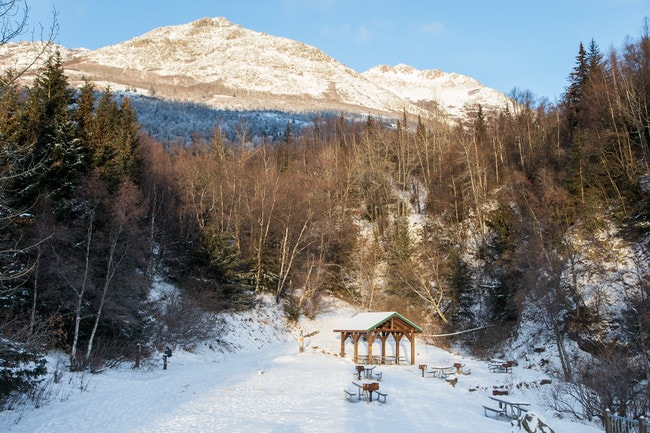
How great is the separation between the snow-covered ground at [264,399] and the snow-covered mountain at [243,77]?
108833mm

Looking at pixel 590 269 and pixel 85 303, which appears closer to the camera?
pixel 85 303

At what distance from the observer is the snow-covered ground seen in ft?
36.2

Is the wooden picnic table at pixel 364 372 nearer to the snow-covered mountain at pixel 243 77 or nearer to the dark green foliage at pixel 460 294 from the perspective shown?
the dark green foliage at pixel 460 294

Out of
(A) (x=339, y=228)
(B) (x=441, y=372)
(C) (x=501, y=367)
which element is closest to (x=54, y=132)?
(B) (x=441, y=372)

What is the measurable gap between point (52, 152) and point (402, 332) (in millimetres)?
21138

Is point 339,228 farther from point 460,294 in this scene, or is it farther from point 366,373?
point 366,373

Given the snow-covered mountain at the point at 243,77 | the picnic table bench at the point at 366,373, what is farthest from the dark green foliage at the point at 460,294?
the snow-covered mountain at the point at 243,77

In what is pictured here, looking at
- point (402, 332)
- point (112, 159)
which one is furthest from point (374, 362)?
point (112, 159)

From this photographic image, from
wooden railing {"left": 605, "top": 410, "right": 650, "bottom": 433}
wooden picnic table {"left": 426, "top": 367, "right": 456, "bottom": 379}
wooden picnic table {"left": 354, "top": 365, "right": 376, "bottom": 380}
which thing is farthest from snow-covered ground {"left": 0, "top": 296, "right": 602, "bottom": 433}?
wooden railing {"left": 605, "top": 410, "right": 650, "bottom": 433}

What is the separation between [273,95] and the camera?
146 m

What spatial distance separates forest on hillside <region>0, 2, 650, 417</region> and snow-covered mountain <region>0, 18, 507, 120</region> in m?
81.7

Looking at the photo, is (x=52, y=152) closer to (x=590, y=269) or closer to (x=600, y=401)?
(x=600, y=401)

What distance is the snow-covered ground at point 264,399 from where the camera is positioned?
1104 cm

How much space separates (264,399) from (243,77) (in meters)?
160
